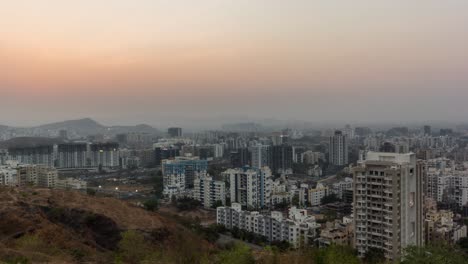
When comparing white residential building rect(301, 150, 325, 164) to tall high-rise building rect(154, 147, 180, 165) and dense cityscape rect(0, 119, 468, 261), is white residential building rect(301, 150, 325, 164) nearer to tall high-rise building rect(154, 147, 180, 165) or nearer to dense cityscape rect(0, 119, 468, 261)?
dense cityscape rect(0, 119, 468, 261)

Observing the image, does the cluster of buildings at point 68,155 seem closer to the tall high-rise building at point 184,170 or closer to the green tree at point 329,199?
the tall high-rise building at point 184,170

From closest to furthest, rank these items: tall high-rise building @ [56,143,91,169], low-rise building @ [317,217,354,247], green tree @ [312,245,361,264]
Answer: green tree @ [312,245,361,264] < low-rise building @ [317,217,354,247] < tall high-rise building @ [56,143,91,169]

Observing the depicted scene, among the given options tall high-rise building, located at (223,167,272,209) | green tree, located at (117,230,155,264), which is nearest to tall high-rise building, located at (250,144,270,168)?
tall high-rise building, located at (223,167,272,209)

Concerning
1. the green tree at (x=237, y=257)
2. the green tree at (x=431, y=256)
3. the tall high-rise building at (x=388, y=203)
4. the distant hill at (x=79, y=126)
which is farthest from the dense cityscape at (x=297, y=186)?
the distant hill at (x=79, y=126)

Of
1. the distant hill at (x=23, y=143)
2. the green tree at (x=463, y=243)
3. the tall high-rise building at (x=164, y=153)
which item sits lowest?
the green tree at (x=463, y=243)

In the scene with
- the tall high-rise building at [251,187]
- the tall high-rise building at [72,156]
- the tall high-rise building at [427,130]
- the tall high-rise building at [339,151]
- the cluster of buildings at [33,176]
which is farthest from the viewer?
the tall high-rise building at [427,130]

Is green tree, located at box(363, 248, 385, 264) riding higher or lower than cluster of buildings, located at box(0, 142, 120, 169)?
lower

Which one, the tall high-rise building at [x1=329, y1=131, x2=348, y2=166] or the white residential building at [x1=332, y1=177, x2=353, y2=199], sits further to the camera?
the tall high-rise building at [x1=329, y1=131, x2=348, y2=166]

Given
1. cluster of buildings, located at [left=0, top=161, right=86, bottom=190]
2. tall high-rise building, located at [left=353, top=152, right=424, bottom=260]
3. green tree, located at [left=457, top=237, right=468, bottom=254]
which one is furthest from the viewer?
cluster of buildings, located at [left=0, top=161, right=86, bottom=190]
